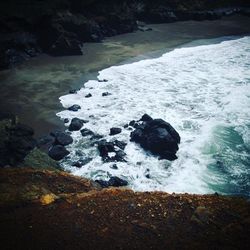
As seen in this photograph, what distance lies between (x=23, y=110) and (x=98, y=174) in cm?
631

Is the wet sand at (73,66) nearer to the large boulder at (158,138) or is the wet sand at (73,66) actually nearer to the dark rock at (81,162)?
the dark rock at (81,162)

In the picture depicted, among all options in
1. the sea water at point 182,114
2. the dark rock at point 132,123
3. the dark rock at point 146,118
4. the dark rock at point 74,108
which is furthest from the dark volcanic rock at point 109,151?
the dark rock at point 74,108

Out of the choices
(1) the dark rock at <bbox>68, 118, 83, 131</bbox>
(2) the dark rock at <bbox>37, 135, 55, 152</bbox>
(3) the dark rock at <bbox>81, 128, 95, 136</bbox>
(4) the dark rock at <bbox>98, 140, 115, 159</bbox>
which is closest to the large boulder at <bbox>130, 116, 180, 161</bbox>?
(4) the dark rock at <bbox>98, 140, 115, 159</bbox>

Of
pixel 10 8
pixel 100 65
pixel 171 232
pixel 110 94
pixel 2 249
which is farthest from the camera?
pixel 10 8

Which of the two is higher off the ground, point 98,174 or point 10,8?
point 10,8

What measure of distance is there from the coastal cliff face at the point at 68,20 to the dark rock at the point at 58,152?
37.0 ft

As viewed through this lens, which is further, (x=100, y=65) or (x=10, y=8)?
(x=10, y=8)

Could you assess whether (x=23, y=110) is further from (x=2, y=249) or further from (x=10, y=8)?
(x=10, y=8)

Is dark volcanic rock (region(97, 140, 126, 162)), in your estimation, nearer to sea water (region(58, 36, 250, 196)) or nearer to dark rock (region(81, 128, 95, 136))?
sea water (region(58, 36, 250, 196))

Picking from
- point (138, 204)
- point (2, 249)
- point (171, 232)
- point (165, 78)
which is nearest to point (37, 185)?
point (2, 249)

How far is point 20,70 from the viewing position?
2078cm

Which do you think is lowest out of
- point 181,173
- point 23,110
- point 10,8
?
point 181,173

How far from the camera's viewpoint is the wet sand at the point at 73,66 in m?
15.5

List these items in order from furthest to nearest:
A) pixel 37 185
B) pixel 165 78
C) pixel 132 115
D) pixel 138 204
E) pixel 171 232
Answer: pixel 165 78 < pixel 132 115 < pixel 37 185 < pixel 138 204 < pixel 171 232
